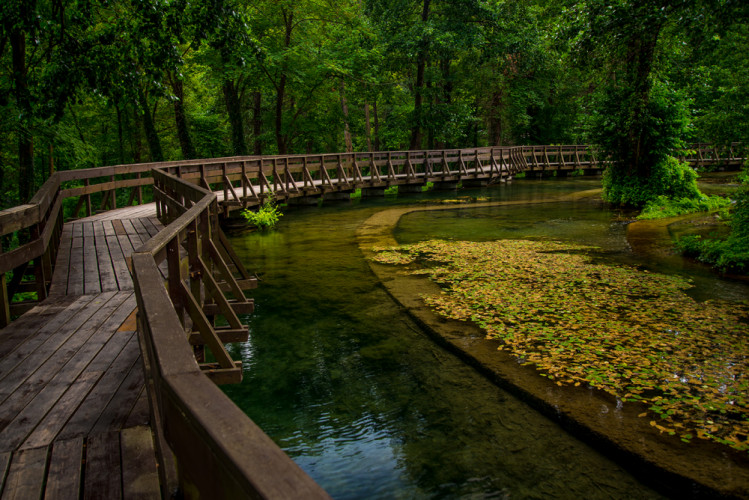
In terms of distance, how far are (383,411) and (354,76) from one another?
24933mm

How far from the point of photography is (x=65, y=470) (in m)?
2.71

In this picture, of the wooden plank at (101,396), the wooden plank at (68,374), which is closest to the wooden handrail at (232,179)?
the wooden plank at (68,374)

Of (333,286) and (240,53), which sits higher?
(240,53)

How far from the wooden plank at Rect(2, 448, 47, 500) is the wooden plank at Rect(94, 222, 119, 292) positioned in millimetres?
3799

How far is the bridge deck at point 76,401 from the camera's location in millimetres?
2643

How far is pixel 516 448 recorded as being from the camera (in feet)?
15.3

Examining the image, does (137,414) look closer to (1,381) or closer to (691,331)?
(1,381)

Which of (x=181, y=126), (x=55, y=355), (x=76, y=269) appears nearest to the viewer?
(x=55, y=355)

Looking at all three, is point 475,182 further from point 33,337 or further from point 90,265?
point 33,337

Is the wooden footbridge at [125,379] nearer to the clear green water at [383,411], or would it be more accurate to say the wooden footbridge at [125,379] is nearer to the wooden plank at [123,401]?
the wooden plank at [123,401]

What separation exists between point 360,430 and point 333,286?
479cm

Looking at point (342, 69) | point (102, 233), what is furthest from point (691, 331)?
point (342, 69)

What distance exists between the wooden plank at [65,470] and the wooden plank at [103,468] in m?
0.04

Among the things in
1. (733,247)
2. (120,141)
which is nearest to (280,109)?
(120,141)
